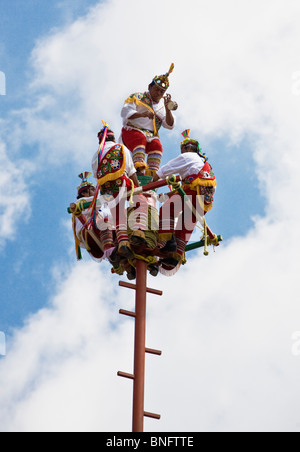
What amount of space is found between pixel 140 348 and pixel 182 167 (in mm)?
3917

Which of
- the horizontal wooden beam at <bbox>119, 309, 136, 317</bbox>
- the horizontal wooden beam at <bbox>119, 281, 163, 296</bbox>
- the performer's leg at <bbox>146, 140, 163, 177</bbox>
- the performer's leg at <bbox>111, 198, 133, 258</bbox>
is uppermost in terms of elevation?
the performer's leg at <bbox>146, 140, 163, 177</bbox>

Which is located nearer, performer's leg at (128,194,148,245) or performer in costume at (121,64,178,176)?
performer's leg at (128,194,148,245)

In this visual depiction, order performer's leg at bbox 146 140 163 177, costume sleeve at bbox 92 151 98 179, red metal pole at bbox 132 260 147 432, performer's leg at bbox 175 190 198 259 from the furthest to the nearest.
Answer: performer's leg at bbox 146 140 163 177 < costume sleeve at bbox 92 151 98 179 < performer's leg at bbox 175 190 198 259 < red metal pole at bbox 132 260 147 432

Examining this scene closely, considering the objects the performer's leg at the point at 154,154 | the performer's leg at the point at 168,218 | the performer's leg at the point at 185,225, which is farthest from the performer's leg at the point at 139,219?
the performer's leg at the point at 154,154

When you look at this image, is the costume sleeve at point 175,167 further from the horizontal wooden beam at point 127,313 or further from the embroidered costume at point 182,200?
the horizontal wooden beam at point 127,313

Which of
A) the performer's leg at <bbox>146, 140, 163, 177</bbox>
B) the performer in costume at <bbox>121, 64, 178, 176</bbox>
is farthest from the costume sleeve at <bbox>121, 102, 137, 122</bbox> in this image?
the performer's leg at <bbox>146, 140, 163, 177</bbox>

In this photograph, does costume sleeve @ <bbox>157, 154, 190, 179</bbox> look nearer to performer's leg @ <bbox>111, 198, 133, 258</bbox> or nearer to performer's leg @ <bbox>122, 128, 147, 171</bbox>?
performer's leg @ <bbox>111, 198, 133, 258</bbox>

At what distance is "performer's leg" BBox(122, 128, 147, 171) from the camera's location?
87.7 ft

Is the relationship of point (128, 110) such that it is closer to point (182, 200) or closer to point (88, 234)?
point (182, 200)

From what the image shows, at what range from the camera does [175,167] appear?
83.3ft

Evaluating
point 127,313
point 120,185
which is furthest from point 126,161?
point 127,313

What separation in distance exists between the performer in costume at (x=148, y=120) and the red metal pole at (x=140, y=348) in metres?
2.77

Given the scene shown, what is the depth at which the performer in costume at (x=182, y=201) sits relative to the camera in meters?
25.3

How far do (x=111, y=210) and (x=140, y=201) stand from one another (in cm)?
64
